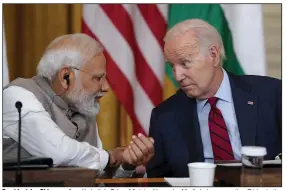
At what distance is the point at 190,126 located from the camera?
258 centimetres

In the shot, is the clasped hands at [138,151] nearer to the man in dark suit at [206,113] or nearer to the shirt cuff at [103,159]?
the shirt cuff at [103,159]

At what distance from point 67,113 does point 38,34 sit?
0.99 meters

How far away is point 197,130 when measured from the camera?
2.56m

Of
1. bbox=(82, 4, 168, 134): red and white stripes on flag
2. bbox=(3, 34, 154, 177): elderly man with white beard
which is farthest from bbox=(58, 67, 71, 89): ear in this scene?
bbox=(82, 4, 168, 134): red and white stripes on flag

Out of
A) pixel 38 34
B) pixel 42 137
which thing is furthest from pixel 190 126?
pixel 38 34

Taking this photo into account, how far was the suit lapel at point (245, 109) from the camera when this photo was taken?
2.54 m

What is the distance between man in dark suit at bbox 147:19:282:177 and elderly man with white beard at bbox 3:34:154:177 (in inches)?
7.5

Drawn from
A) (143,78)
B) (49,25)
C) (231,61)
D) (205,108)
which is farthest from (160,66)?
(205,108)

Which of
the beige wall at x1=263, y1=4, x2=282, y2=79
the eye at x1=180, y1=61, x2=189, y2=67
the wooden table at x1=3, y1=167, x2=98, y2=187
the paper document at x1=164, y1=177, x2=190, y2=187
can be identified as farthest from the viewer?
the beige wall at x1=263, y1=4, x2=282, y2=79

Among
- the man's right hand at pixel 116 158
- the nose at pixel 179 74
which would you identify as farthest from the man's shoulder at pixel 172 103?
the man's right hand at pixel 116 158

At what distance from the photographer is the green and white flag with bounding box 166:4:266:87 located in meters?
3.39

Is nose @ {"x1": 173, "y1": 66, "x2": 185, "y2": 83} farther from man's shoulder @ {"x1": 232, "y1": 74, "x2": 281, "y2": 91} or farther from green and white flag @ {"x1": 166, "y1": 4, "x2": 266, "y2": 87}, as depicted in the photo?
green and white flag @ {"x1": 166, "y1": 4, "x2": 266, "y2": 87}

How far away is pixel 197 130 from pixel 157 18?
3.91ft

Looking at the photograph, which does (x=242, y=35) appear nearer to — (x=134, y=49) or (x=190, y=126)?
(x=134, y=49)
